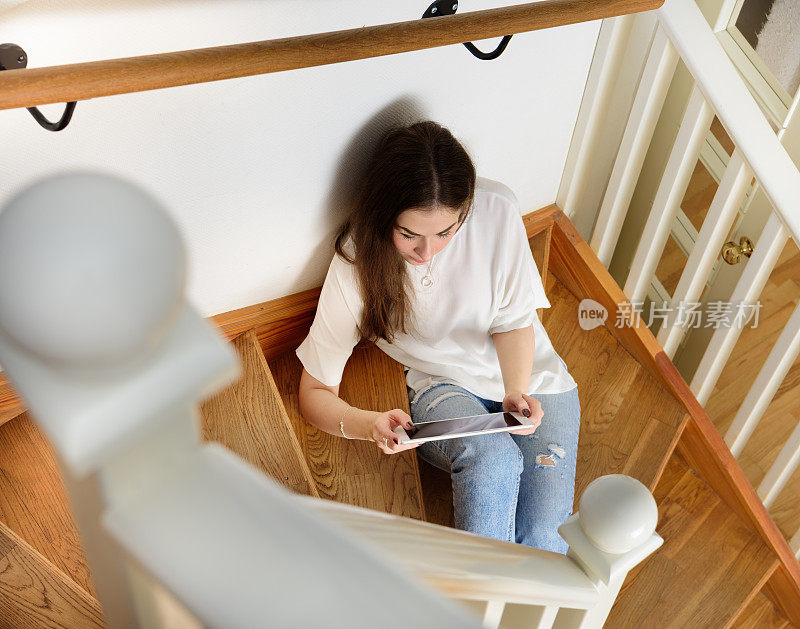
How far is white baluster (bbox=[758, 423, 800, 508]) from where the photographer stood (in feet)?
7.30

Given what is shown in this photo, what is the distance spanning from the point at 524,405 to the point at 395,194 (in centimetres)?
59

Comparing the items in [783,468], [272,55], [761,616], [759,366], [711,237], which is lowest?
[761,616]

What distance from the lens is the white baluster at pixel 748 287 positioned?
77.8 inches

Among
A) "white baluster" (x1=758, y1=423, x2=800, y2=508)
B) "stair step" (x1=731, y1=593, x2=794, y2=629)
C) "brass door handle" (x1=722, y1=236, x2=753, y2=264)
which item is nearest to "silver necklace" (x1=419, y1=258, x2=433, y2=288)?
"white baluster" (x1=758, y1=423, x2=800, y2=508)

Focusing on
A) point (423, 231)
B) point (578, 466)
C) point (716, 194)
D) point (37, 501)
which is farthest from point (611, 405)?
point (37, 501)

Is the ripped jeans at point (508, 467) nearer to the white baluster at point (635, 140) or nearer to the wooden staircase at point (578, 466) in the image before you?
the wooden staircase at point (578, 466)

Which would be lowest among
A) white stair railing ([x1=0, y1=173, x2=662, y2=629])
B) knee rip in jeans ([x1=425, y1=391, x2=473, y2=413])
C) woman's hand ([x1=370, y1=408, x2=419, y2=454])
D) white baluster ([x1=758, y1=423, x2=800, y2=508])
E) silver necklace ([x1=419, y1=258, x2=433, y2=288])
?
white baluster ([x1=758, y1=423, x2=800, y2=508])

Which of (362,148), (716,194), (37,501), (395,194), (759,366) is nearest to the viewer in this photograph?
(37,501)

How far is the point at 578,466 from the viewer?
215cm

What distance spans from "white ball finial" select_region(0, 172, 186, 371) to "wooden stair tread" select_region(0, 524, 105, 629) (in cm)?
102

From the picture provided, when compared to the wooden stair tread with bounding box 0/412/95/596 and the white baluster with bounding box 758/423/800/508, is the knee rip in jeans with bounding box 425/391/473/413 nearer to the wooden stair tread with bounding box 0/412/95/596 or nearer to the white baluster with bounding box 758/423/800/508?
the wooden stair tread with bounding box 0/412/95/596

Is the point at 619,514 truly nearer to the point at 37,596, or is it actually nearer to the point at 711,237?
the point at 37,596

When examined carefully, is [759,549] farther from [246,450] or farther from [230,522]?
[230,522]

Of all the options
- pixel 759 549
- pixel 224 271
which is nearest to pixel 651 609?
pixel 759 549
